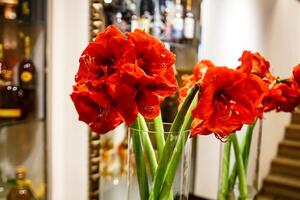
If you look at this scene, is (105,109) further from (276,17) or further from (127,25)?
(276,17)

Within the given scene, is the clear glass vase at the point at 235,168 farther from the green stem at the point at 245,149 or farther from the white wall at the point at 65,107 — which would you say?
the white wall at the point at 65,107

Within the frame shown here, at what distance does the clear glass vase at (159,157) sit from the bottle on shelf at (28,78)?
875 millimetres

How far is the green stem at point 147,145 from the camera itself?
27.7 inches

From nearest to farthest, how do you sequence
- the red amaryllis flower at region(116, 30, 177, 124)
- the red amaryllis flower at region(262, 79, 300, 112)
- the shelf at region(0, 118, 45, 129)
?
the red amaryllis flower at region(116, 30, 177, 124)
the red amaryllis flower at region(262, 79, 300, 112)
the shelf at region(0, 118, 45, 129)

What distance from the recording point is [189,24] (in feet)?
6.72

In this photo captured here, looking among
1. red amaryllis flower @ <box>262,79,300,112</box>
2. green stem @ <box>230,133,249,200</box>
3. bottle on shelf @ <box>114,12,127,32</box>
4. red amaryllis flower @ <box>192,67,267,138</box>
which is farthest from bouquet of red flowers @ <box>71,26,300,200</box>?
bottle on shelf @ <box>114,12,127,32</box>

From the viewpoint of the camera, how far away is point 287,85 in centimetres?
92

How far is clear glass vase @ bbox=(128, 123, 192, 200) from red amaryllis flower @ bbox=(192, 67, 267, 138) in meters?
0.10

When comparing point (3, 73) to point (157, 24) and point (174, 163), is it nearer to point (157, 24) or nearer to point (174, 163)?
point (157, 24)

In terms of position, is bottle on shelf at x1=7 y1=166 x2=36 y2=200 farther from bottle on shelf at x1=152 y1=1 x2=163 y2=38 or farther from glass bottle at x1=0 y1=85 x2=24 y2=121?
bottle on shelf at x1=152 y1=1 x2=163 y2=38

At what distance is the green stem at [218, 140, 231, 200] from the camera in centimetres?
108

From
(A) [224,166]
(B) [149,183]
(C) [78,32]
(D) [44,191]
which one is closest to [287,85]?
(A) [224,166]

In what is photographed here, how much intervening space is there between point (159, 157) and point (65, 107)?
0.87m

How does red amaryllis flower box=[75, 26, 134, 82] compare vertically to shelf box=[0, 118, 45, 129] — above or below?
above
